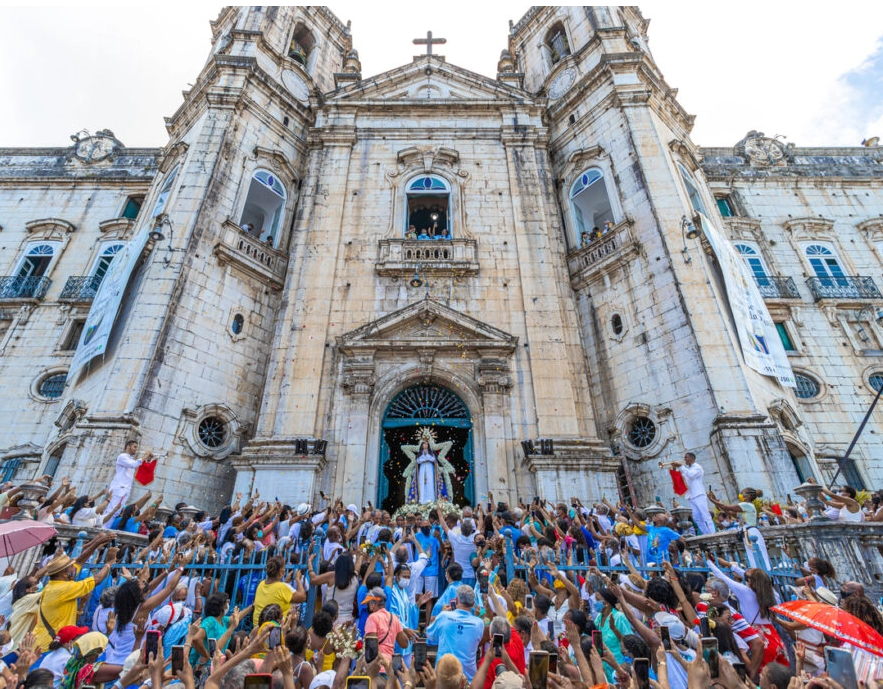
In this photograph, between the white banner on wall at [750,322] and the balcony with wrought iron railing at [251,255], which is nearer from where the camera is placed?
the white banner on wall at [750,322]

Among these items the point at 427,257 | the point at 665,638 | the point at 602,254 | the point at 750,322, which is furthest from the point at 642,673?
the point at 602,254

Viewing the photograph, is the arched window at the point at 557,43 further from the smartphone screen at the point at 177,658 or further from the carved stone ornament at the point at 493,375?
the smartphone screen at the point at 177,658

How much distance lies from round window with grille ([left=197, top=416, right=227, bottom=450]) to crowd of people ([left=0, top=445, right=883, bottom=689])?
5.22 metres

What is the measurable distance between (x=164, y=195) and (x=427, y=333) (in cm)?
1049

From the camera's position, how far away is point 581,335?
15500 mm

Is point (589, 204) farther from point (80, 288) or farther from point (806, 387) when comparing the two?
point (80, 288)

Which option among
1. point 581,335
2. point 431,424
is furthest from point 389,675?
point 581,335

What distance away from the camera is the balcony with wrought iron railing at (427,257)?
50.8ft

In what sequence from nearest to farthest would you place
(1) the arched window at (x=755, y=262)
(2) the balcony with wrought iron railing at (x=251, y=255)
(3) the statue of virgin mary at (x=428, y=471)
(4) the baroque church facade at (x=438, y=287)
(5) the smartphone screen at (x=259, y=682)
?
(5) the smartphone screen at (x=259, y=682), (3) the statue of virgin mary at (x=428, y=471), (4) the baroque church facade at (x=438, y=287), (2) the balcony with wrought iron railing at (x=251, y=255), (1) the arched window at (x=755, y=262)

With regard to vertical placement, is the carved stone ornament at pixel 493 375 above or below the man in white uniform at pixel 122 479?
above

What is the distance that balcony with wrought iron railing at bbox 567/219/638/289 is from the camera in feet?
49.2

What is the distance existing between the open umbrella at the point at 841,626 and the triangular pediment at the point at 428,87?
19.1 metres

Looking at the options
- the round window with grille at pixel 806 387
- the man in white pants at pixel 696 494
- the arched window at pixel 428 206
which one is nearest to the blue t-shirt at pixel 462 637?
the man in white pants at pixel 696 494

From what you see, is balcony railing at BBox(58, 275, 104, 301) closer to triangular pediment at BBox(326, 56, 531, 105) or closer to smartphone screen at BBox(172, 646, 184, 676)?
triangular pediment at BBox(326, 56, 531, 105)
